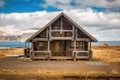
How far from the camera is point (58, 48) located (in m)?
32.5

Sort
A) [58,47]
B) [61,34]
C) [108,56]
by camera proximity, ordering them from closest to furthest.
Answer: [61,34] → [58,47] → [108,56]

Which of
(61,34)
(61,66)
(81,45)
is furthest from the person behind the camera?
(81,45)

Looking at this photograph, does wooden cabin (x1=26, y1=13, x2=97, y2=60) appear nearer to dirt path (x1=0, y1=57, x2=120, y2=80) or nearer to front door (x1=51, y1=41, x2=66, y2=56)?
front door (x1=51, y1=41, x2=66, y2=56)

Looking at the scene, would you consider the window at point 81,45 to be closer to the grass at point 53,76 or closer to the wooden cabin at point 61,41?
the wooden cabin at point 61,41

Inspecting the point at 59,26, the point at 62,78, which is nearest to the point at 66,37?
the point at 59,26

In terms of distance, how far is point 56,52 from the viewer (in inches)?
1280

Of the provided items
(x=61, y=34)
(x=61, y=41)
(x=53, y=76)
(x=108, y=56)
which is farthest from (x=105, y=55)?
(x=53, y=76)

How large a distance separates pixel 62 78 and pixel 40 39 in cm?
1520

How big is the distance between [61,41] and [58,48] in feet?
3.67

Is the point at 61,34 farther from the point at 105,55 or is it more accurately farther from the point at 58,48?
the point at 105,55

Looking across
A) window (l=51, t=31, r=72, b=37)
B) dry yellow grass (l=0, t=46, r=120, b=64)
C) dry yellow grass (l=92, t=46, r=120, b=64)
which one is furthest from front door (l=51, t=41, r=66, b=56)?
dry yellow grass (l=92, t=46, r=120, b=64)

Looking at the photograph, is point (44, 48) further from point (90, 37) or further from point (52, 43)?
point (90, 37)

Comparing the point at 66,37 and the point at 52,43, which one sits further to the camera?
the point at 52,43

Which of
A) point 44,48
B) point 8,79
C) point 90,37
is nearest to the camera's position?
point 8,79
